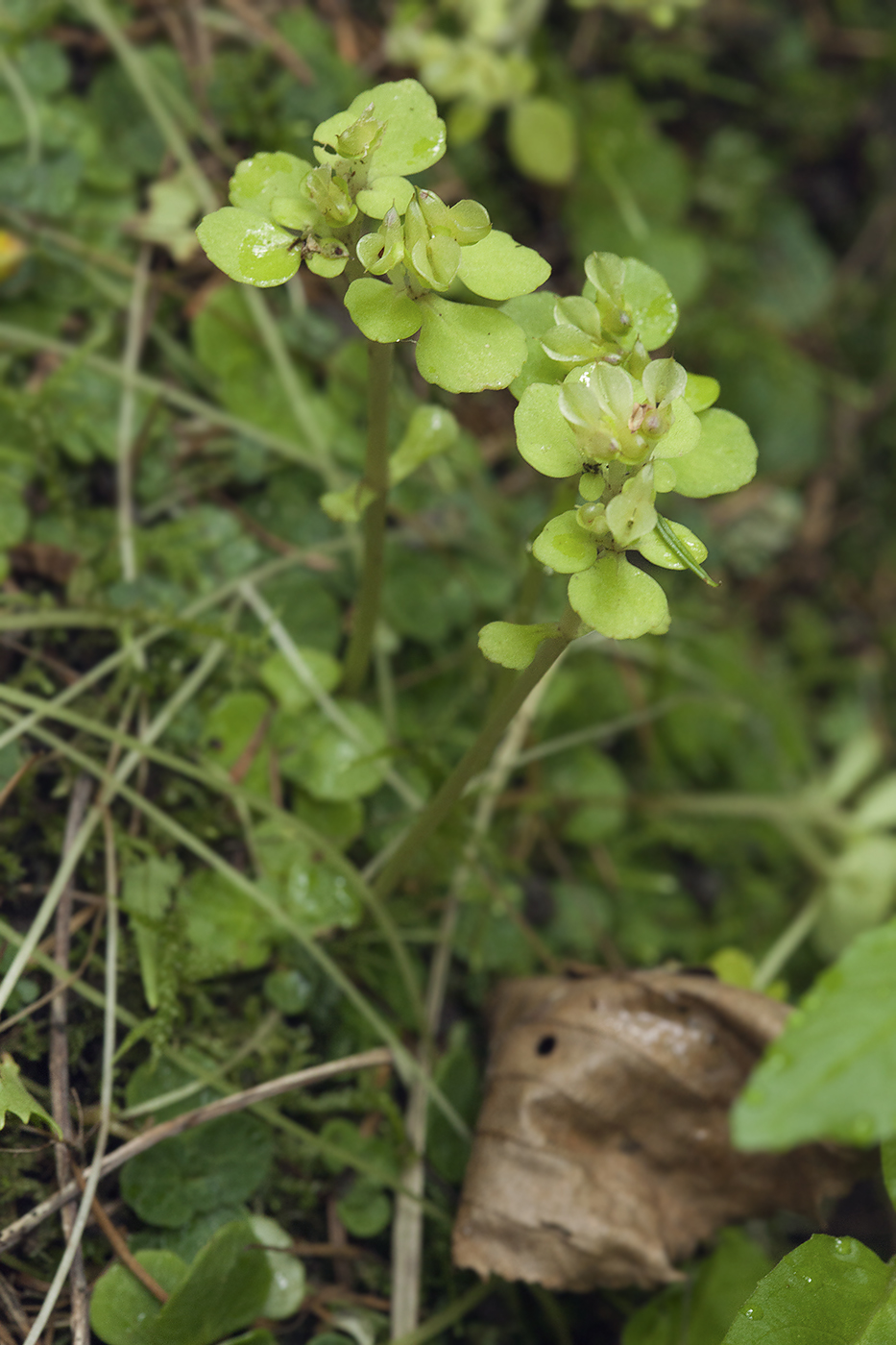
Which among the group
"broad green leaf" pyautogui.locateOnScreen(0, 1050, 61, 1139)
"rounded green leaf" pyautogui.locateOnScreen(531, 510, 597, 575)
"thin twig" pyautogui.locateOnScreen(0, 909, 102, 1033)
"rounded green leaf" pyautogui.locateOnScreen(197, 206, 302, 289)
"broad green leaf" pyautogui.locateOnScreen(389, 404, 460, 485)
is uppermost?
"rounded green leaf" pyautogui.locateOnScreen(197, 206, 302, 289)

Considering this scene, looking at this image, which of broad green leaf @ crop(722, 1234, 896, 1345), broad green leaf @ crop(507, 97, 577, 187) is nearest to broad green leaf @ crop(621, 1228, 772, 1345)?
broad green leaf @ crop(722, 1234, 896, 1345)

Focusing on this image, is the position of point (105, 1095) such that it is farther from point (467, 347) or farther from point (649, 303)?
point (649, 303)

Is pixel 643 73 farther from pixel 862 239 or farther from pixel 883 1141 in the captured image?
pixel 883 1141

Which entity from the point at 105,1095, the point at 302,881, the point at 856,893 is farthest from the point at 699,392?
the point at 856,893

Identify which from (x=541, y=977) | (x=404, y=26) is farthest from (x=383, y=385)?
(x=404, y=26)

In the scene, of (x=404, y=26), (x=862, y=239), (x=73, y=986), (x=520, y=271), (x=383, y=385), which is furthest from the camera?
(x=862, y=239)

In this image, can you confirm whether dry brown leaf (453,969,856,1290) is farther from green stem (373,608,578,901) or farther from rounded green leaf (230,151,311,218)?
rounded green leaf (230,151,311,218)

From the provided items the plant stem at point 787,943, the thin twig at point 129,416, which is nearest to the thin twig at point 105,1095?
the thin twig at point 129,416

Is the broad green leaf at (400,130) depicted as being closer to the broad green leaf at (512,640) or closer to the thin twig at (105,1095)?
the broad green leaf at (512,640)
